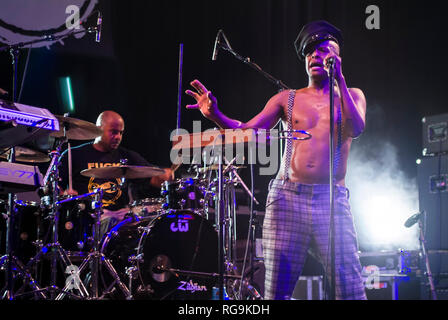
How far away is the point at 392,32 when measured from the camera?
24.5 feet

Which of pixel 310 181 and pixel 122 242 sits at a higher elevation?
pixel 310 181

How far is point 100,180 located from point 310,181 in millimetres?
3947

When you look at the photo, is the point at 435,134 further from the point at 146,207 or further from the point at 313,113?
the point at 313,113

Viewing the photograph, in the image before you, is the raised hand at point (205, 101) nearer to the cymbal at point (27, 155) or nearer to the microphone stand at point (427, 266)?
the cymbal at point (27, 155)

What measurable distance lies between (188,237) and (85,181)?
162 centimetres

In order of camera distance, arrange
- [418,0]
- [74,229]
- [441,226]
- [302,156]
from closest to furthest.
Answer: [302,156]
[74,229]
[441,226]
[418,0]

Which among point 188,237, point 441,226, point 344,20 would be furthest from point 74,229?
point 344,20

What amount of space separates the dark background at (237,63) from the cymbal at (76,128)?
1.63 metres

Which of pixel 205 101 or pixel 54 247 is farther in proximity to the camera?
pixel 54 247

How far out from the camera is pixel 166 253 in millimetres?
5723

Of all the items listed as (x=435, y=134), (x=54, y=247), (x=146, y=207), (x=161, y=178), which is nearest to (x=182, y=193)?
(x=146, y=207)

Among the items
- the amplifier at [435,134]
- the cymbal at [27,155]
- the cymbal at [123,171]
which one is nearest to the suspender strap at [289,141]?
the cymbal at [123,171]
